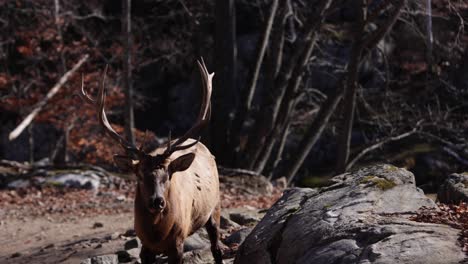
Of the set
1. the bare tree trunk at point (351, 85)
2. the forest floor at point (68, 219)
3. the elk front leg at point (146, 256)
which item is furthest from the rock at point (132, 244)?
the bare tree trunk at point (351, 85)

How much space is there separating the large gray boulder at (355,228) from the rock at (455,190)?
26.9 inches

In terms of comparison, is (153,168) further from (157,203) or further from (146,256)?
(146,256)

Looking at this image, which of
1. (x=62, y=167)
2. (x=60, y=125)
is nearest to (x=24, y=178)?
(x=62, y=167)

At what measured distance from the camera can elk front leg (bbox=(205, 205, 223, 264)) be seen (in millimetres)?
7421

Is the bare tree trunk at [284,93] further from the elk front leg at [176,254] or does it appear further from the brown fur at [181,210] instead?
the elk front leg at [176,254]

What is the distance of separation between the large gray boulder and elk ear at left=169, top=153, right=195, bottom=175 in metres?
0.93

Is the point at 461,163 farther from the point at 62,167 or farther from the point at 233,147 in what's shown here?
the point at 62,167

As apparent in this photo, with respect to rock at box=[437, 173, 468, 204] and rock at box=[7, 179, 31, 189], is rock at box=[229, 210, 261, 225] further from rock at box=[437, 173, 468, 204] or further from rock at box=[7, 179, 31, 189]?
rock at box=[7, 179, 31, 189]

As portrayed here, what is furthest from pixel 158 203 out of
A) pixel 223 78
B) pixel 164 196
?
pixel 223 78

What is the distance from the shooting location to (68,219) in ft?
40.5

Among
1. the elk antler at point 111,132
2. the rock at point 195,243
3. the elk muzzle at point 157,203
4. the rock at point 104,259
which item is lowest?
the rock at point 104,259

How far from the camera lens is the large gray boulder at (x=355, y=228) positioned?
470 cm

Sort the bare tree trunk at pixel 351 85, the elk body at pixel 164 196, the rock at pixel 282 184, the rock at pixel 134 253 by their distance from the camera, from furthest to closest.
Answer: the rock at pixel 282 184 → the bare tree trunk at pixel 351 85 → the rock at pixel 134 253 → the elk body at pixel 164 196

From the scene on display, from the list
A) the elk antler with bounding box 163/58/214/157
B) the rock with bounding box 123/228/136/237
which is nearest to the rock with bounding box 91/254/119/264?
the elk antler with bounding box 163/58/214/157
